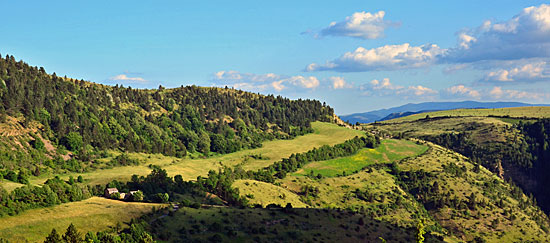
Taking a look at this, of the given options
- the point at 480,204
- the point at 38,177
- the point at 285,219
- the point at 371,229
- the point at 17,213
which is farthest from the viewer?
the point at 480,204

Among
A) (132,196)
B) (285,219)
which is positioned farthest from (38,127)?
(285,219)

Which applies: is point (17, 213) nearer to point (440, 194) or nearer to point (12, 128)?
point (12, 128)

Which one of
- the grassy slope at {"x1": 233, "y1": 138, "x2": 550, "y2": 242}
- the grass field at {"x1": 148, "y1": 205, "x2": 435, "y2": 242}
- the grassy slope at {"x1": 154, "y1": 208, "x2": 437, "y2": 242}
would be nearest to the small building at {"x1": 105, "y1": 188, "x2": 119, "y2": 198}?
the grass field at {"x1": 148, "y1": 205, "x2": 435, "y2": 242}

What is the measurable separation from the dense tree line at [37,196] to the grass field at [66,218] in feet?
6.88

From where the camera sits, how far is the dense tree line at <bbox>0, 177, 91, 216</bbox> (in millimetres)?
80269

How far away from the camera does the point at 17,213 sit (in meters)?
79.6

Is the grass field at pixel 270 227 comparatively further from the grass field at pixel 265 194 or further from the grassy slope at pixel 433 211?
the grassy slope at pixel 433 211

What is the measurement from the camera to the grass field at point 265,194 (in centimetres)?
14538

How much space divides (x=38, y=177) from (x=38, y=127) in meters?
48.9

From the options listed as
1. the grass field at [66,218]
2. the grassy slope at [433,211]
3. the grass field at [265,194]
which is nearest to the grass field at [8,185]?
the grass field at [66,218]

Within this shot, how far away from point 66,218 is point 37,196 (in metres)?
13.8

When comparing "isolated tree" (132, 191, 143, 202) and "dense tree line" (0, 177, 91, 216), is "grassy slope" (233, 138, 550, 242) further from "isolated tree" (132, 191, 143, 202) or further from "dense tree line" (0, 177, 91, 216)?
"dense tree line" (0, 177, 91, 216)

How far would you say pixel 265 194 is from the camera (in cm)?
15225

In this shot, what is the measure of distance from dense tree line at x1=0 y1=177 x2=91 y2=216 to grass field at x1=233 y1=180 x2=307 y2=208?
55.9m
